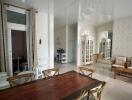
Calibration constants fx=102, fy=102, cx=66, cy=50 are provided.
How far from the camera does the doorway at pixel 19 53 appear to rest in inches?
172

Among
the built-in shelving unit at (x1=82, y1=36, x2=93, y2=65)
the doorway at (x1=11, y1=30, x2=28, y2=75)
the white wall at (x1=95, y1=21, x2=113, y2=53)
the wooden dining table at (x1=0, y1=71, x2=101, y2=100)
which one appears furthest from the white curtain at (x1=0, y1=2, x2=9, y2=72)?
the white wall at (x1=95, y1=21, x2=113, y2=53)

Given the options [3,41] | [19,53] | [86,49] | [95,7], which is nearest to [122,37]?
[86,49]

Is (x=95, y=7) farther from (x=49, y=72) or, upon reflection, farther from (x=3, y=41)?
(x=3, y=41)

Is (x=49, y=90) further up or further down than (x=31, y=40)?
further down

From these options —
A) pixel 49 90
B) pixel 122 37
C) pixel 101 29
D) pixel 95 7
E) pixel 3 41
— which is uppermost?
pixel 95 7

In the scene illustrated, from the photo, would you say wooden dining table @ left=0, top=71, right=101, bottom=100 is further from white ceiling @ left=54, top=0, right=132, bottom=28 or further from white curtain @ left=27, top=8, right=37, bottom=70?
white ceiling @ left=54, top=0, right=132, bottom=28

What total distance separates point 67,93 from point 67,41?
19.7 feet

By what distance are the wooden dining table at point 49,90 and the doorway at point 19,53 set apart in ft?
9.01

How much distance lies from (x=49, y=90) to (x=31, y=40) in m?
2.81

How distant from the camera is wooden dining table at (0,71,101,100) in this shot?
148cm

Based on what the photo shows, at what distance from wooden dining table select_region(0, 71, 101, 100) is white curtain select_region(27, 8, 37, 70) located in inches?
88.3

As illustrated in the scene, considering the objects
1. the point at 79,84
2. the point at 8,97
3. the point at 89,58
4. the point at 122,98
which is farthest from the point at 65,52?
the point at 8,97

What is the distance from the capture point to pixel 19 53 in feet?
15.5

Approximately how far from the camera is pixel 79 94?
1.56m
